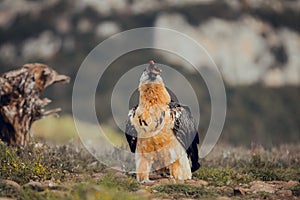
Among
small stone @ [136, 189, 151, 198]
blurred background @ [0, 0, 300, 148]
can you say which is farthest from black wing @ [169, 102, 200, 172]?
blurred background @ [0, 0, 300, 148]

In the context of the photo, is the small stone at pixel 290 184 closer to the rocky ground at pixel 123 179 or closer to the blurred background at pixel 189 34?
the rocky ground at pixel 123 179

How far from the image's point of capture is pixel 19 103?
1209cm

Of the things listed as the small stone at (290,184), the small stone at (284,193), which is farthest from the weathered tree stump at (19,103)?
the small stone at (284,193)

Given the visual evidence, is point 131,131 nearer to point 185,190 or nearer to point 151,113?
point 151,113

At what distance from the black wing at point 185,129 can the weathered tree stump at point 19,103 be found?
3390 millimetres

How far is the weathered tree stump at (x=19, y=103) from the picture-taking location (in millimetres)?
11992

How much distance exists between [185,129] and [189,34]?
38611 millimetres

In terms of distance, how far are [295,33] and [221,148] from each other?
127 ft

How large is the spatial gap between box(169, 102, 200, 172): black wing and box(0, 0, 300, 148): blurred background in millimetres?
32029

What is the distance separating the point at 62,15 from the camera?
168ft

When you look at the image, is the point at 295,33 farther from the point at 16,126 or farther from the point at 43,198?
the point at 43,198

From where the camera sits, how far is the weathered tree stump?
11992mm

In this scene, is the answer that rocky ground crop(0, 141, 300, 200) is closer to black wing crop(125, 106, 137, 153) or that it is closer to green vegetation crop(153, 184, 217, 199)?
green vegetation crop(153, 184, 217, 199)

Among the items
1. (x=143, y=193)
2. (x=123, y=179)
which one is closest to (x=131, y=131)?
(x=123, y=179)
